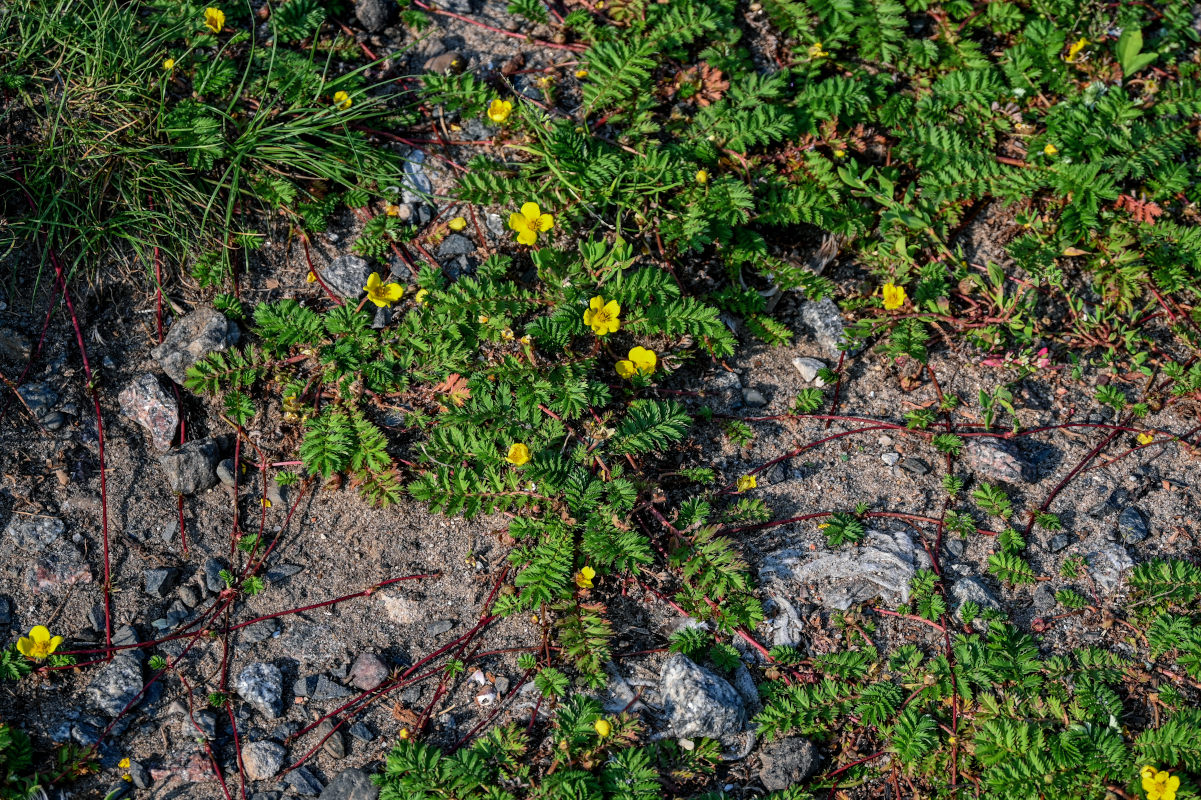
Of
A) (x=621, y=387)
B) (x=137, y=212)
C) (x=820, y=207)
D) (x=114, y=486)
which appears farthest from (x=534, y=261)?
(x=114, y=486)

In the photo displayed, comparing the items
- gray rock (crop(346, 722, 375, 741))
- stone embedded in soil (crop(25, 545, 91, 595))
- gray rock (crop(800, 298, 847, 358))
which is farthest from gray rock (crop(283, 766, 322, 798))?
gray rock (crop(800, 298, 847, 358))

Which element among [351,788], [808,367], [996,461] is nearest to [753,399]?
[808,367]

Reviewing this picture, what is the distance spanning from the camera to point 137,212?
3.84 m

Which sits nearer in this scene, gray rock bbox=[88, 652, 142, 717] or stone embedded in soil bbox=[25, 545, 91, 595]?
gray rock bbox=[88, 652, 142, 717]

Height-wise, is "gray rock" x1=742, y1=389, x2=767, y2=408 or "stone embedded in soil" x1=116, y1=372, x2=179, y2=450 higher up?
"gray rock" x1=742, y1=389, x2=767, y2=408

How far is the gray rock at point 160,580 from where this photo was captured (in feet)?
11.0

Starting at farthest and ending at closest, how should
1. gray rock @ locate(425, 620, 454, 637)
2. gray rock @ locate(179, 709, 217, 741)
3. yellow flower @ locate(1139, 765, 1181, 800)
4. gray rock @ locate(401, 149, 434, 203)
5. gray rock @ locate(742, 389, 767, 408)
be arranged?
1. gray rock @ locate(401, 149, 434, 203)
2. gray rock @ locate(742, 389, 767, 408)
3. gray rock @ locate(425, 620, 454, 637)
4. gray rock @ locate(179, 709, 217, 741)
5. yellow flower @ locate(1139, 765, 1181, 800)

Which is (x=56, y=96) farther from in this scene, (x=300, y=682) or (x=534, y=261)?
(x=300, y=682)

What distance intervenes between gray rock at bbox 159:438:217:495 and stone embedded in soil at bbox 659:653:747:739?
208 centimetres

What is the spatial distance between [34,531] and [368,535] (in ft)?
4.28

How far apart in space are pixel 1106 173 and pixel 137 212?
4.59m

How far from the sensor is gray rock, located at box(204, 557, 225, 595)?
3.41 meters

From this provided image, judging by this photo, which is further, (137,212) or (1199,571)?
(137,212)

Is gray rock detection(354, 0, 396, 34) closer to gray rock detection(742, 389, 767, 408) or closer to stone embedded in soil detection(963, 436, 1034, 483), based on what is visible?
gray rock detection(742, 389, 767, 408)
